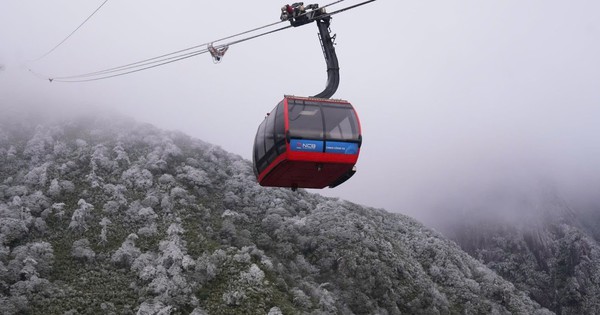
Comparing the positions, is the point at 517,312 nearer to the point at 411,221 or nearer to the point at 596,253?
the point at 411,221

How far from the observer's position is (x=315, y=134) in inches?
888

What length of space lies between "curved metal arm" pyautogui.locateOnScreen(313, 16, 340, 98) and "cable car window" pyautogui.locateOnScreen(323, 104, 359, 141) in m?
0.69

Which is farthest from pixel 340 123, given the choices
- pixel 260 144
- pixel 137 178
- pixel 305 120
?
pixel 137 178

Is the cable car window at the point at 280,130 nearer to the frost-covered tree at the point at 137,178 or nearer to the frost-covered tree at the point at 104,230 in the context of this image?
the frost-covered tree at the point at 104,230

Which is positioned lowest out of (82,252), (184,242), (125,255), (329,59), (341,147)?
(82,252)

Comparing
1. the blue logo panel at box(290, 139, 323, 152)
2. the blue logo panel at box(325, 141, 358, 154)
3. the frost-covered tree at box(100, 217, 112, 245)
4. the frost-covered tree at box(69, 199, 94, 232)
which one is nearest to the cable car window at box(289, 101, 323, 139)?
the blue logo panel at box(290, 139, 323, 152)

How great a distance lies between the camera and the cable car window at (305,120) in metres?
22.3

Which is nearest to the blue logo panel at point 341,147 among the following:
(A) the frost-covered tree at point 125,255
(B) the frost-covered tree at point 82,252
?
(A) the frost-covered tree at point 125,255

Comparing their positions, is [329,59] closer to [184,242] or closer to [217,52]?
[217,52]

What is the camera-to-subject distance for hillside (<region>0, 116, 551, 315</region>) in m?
61.9

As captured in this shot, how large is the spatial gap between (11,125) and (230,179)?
122 feet

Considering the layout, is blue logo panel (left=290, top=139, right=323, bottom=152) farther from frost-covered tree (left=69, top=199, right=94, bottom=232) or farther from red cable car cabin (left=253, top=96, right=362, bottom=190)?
frost-covered tree (left=69, top=199, right=94, bottom=232)

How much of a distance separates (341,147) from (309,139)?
1415mm

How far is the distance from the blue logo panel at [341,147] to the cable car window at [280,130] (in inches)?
69.6
